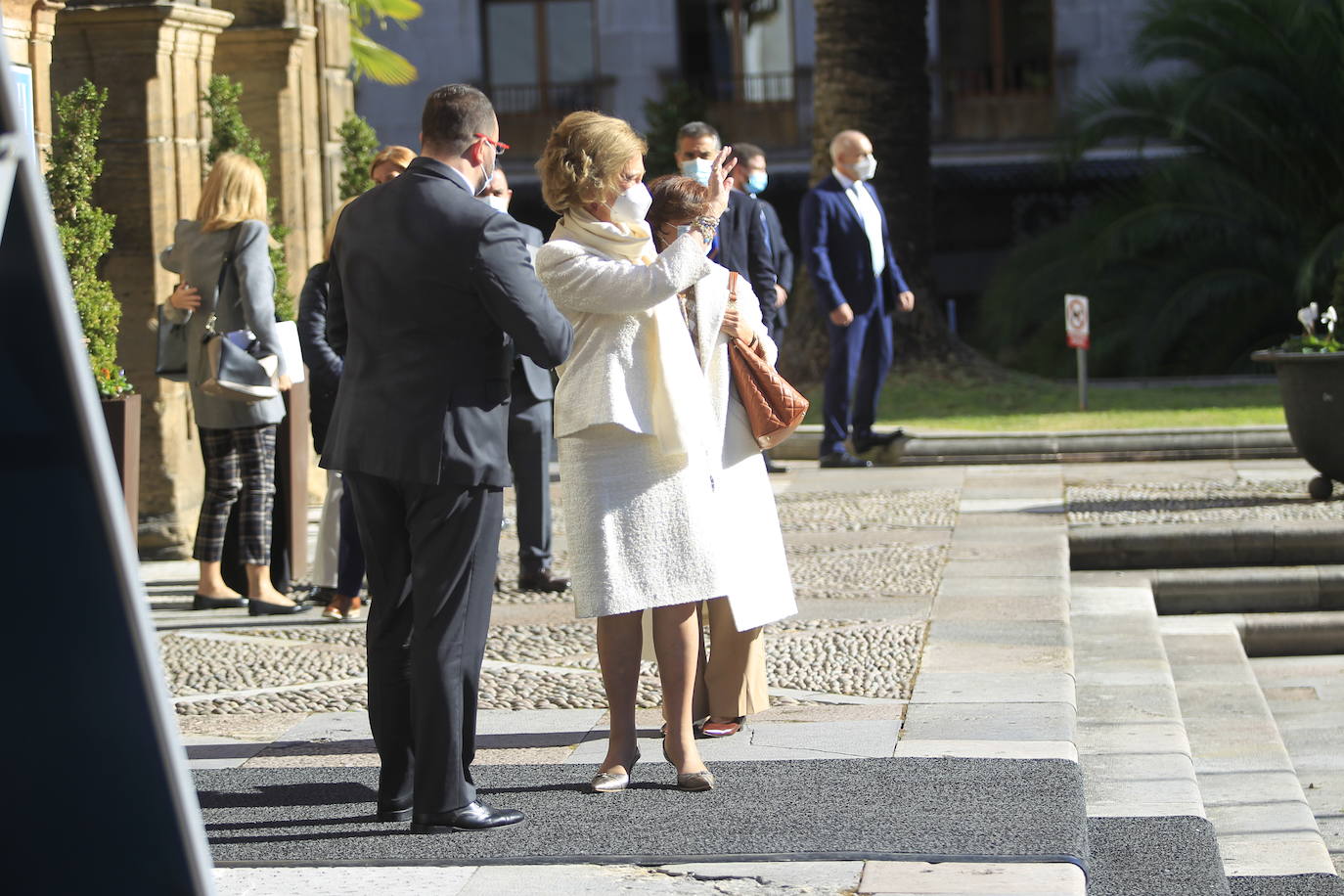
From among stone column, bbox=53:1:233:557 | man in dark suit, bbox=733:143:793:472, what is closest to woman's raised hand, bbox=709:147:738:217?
man in dark suit, bbox=733:143:793:472

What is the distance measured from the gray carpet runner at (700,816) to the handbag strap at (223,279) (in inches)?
113

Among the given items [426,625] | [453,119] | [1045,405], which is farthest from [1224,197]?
[426,625]

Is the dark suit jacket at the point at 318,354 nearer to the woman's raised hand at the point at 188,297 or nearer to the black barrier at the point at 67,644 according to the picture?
the woman's raised hand at the point at 188,297

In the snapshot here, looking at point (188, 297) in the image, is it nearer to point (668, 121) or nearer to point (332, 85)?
point (332, 85)

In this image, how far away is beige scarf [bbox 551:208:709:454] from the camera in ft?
15.4

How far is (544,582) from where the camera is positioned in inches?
319

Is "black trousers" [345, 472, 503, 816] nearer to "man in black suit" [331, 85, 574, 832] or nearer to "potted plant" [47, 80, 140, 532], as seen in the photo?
"man in black suit" [331, 85, 574, 832]

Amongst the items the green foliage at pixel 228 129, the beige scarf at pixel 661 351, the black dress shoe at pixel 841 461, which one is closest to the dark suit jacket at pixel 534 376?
the green foliage at pixel 228 129

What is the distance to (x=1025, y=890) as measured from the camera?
383 cm

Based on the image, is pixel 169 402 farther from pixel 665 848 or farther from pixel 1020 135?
pixel 1020 135

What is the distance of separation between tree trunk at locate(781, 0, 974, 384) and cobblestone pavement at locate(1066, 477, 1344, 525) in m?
5.82

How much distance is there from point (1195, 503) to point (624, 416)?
6.35 meters

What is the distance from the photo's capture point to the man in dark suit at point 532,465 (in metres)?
7.64

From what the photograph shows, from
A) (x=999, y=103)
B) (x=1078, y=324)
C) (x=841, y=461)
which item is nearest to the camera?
(x=841, y=461)
